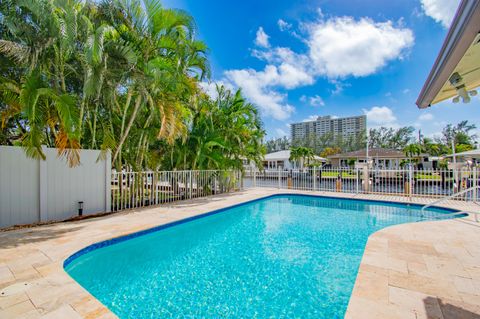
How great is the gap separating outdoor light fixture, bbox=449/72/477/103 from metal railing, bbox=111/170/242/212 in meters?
7.98

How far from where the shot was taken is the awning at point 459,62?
162cm

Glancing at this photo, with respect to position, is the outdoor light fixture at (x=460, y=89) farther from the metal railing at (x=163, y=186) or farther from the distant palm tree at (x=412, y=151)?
the distant palm tree at (x=412, y=151)

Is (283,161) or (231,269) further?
(283,161)

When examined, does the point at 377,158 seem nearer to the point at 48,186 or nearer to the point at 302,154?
the point at 302,154

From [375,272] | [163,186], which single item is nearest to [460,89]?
[375,272]

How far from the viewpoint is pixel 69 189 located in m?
6.34

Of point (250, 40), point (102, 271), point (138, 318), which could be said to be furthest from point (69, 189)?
point (250, 40)

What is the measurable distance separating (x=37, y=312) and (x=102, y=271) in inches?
71.2

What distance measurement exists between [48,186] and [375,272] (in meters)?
7.35

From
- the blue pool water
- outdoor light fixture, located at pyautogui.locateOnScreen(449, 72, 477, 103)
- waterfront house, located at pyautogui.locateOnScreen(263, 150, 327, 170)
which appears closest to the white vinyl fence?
the blue pool water

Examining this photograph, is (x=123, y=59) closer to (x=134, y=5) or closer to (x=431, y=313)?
(x=134, y=5)

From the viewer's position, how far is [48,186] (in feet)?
19.5

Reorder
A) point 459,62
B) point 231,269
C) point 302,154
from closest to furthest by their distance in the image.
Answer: point 459,62 < point 231,269 < point 302,154

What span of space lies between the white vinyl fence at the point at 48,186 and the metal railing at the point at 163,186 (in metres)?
0.59
